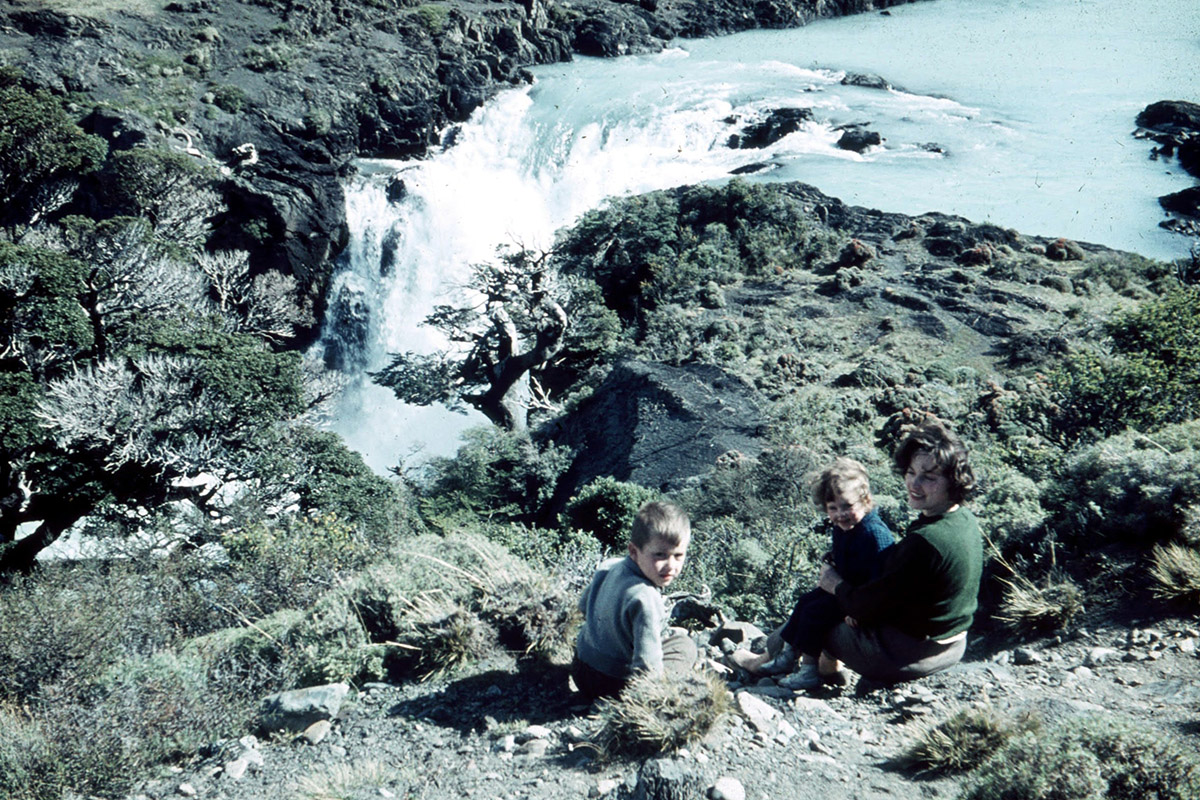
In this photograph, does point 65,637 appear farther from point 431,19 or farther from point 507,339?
point 431,19

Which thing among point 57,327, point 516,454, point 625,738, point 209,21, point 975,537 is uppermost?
point 209,21

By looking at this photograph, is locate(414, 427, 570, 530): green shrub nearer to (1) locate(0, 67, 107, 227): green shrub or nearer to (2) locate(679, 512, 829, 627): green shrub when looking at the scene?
(2) locate(679, 512, 829, 627): green shrub

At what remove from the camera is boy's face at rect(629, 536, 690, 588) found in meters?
3.61

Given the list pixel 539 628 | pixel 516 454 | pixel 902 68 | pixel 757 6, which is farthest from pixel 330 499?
pixel 757 6

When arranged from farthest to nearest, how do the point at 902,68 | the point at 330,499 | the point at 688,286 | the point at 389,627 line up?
the point at 902,68, the point at 688,286, the point at 330,499, the point at 389,627

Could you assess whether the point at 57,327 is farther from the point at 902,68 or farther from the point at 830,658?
the point at 902,68

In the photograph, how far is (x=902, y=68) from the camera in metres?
47.1

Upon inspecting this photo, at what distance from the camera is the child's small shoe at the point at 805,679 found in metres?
4.18

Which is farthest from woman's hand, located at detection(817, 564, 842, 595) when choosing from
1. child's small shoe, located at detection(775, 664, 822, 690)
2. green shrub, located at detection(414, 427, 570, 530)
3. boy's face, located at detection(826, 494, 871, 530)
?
green shrub, located at detection(414, 427, 570, 530)

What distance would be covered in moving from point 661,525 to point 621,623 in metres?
0.51

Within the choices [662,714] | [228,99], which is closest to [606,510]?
[662,714]

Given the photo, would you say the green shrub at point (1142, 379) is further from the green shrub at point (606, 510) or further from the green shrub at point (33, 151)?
the green shrub at point (33, 151)

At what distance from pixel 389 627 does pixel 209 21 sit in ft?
153

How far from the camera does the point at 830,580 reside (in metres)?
3.95
